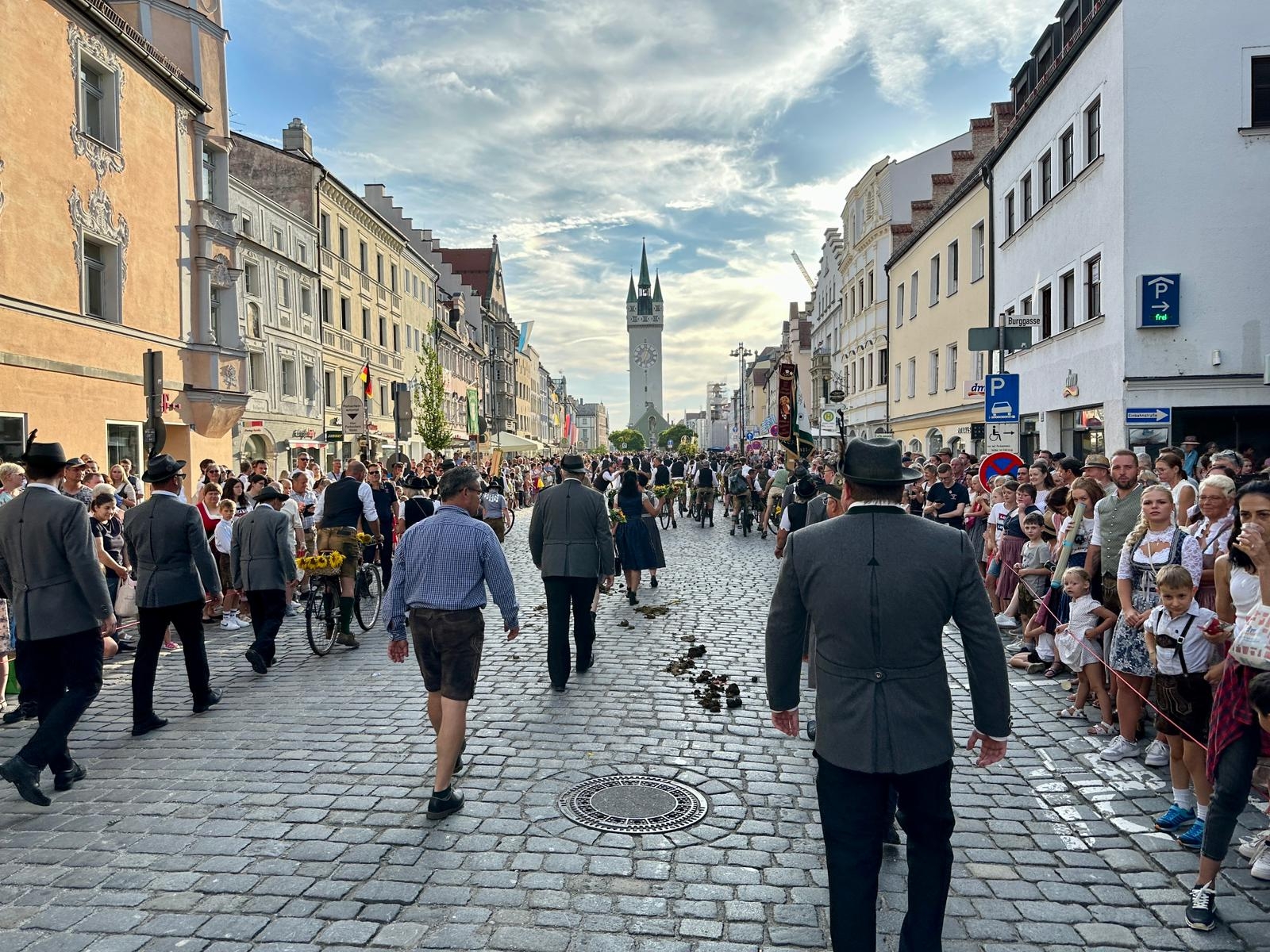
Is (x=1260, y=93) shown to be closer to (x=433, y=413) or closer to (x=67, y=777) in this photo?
(x=67, y=777)

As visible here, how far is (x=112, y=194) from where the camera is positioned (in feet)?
57.0

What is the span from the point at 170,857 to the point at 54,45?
17.1 m

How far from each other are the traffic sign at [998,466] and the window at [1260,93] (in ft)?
26.7

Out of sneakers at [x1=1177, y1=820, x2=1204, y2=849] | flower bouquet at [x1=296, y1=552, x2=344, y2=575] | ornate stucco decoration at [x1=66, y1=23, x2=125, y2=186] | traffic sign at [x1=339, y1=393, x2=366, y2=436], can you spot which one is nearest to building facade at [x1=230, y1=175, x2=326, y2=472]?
ornate stucco decoration at [x1=66, y1=23, x2=125, y2=186]

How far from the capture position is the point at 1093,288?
1695 cm

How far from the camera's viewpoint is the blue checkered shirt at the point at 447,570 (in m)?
5.08

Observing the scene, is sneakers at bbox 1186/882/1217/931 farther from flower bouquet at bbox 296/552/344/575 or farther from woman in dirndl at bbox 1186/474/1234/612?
flower bouquet at bbox 296/552/344/575

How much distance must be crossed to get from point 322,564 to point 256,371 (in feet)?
72.9

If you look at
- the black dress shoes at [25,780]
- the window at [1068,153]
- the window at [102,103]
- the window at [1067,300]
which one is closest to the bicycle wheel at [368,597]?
the black dress shoes at [25,780]

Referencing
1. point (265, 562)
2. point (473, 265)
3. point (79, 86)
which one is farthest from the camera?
point (473, 265)

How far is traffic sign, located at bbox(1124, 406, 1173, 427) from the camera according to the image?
14891 mm

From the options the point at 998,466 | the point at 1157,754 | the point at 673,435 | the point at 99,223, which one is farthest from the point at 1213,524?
the point at 673,435

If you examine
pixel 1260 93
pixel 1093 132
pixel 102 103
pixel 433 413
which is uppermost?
pixel 102 103

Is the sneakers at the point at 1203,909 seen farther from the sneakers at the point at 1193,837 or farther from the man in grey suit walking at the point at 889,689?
the man in grey suit walking at the point at 889,689
